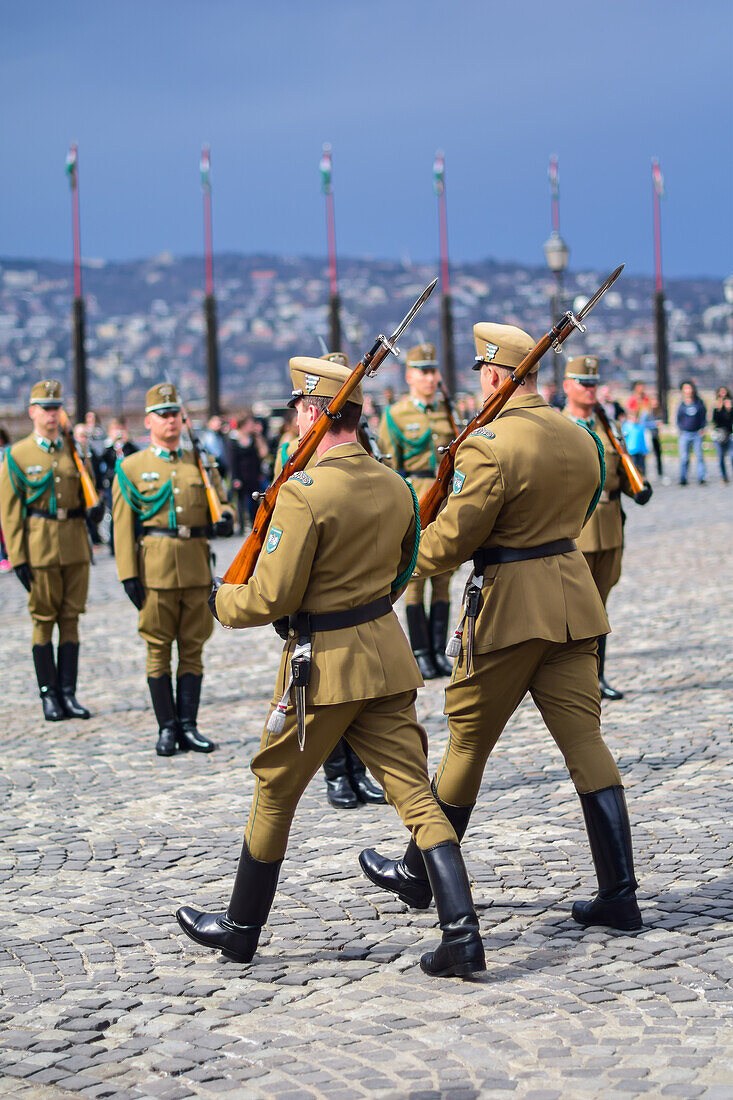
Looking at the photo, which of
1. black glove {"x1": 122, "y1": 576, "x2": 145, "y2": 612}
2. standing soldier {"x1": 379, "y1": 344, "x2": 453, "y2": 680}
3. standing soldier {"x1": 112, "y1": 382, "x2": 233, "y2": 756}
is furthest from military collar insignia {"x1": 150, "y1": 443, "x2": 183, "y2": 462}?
standing soldier {"x1": 379, "y1": 344, "x2": 453, "y2": 680}

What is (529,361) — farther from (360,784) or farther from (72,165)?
(72,165)

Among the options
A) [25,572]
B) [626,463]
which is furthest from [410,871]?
[25,572]

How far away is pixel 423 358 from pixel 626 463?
6.10 feet

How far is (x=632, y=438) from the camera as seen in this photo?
943 inches

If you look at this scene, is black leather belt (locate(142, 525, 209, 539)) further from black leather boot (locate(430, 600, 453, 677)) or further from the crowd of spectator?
the crowd of spectator

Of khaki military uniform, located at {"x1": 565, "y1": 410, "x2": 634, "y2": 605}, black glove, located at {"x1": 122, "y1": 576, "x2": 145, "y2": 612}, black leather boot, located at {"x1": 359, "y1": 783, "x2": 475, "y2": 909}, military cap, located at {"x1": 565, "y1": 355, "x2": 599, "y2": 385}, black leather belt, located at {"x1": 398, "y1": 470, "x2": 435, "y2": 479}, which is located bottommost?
black leather boot, located at {"x1": 359, "y1": 783, "x2": 475, "y2": 909}

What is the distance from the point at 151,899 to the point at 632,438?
1938 cm

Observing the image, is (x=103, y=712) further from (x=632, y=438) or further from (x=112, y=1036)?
(x=632, y=438)

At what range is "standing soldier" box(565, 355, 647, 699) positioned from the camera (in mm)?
8469

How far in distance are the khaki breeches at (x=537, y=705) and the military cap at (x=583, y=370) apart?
142 inches

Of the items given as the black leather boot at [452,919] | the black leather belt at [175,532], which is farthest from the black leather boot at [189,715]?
the black leather boot at [452,919]

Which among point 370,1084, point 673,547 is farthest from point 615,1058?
point 673,547

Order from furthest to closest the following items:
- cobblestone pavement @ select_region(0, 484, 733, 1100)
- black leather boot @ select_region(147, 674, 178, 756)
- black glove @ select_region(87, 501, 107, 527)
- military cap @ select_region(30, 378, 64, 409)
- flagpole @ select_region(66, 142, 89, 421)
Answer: flagpole @ select_region(66, 142, 89, 421) → black glove @ select_region(87, 501, 107, 527) → military cap @ select_region(30, 378, 64, 409) → black leather boot @ select_region(147, 674, 178, 756) → cobblestone pavement @ select_region(0, 484, 733, 1100)

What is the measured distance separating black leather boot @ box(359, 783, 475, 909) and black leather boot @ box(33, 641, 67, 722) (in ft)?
13.6
